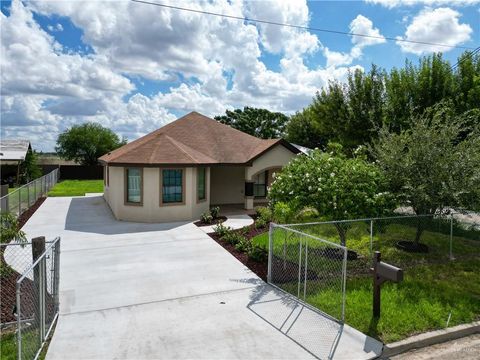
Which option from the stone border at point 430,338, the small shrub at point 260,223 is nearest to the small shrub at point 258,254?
the small shrub at point 260,223

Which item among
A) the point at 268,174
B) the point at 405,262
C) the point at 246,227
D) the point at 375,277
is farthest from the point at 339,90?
the point at 375,277

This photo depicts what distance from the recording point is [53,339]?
5.97m

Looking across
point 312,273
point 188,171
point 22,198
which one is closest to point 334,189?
point 312,273

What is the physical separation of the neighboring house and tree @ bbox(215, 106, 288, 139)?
126 ft

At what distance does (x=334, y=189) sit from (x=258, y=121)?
172 feet

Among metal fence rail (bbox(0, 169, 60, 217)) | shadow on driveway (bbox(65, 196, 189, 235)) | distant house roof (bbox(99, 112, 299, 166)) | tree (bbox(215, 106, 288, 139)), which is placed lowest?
shadow on driveway (bbox(65, 196, 189, 235))

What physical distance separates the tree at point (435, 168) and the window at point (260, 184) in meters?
9.68

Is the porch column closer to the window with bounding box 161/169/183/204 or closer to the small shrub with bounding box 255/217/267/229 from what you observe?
the window with bounding box 161/169/183/204

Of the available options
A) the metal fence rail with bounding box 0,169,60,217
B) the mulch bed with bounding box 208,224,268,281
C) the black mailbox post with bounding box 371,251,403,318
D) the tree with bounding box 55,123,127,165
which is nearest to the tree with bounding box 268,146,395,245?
the mulch bed with bounding box 208,224,268,281

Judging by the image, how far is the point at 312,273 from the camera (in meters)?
9.27

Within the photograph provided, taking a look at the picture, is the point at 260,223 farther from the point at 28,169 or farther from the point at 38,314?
the point at 28,169

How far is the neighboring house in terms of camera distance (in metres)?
15.8

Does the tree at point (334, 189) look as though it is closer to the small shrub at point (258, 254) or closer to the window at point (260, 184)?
the small shrub at point (258, 254)

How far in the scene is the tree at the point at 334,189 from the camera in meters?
9.41
